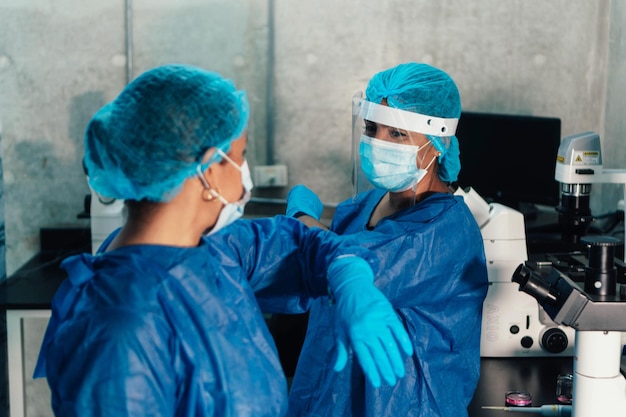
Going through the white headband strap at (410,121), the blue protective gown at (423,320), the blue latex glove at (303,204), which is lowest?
the blue protective gown at (423,320)

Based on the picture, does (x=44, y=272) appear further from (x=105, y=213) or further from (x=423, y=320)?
(x=423, y=320)

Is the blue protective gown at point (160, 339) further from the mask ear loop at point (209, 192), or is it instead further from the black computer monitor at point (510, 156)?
the black computer monitor at point (510, 156)

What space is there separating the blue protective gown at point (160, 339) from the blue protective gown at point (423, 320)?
421mm

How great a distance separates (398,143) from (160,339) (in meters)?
0.86

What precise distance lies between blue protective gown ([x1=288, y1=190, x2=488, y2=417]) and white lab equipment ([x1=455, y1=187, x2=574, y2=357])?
0.30 meters

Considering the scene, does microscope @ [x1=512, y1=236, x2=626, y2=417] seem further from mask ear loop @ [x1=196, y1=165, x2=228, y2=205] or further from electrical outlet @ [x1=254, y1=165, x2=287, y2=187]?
electrical outlet @ [x1=254, y1=165, x2=287, y2=187]

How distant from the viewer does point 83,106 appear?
3.31 meters

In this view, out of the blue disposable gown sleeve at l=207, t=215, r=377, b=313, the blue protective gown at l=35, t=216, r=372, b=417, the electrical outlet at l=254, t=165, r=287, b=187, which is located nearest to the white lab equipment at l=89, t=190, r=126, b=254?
the electrical outlet at l=254, t=165, r=287, b=187

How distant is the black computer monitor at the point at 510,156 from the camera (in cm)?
313

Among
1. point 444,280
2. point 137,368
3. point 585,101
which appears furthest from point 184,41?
point 137,368

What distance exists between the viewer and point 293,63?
3447 mm

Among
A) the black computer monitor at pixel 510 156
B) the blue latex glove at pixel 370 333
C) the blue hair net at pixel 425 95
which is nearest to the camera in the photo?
the blue latex glove at pixel 370 333

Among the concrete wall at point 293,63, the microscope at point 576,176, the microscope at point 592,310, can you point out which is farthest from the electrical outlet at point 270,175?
the microscope at point 592,310

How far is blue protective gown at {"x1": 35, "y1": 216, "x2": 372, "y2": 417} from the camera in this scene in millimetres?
1217
